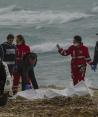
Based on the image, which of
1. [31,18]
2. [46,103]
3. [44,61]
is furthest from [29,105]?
[31,18]

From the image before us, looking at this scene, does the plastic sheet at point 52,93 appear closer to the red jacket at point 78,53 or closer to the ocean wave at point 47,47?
the red jacket at point 78,53

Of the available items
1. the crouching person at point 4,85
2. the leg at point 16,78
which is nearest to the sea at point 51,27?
the leg at point 16,78

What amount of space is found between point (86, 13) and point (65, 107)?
45.2 metres

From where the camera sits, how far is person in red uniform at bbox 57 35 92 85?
18453 millimetres

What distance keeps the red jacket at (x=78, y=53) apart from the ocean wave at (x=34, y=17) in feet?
118

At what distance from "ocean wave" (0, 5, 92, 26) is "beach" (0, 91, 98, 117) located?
38614mm

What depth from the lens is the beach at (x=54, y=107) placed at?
14008 mm

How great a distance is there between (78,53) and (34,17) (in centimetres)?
4210

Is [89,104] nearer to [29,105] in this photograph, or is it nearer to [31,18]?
[29,105]

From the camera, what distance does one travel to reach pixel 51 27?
5112 centimetres

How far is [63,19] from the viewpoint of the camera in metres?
56.2

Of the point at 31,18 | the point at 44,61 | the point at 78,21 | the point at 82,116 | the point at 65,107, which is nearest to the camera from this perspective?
the point at 82,116

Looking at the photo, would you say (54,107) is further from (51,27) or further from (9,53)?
(51,27)

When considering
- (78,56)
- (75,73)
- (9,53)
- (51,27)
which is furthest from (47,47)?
(9,53)
